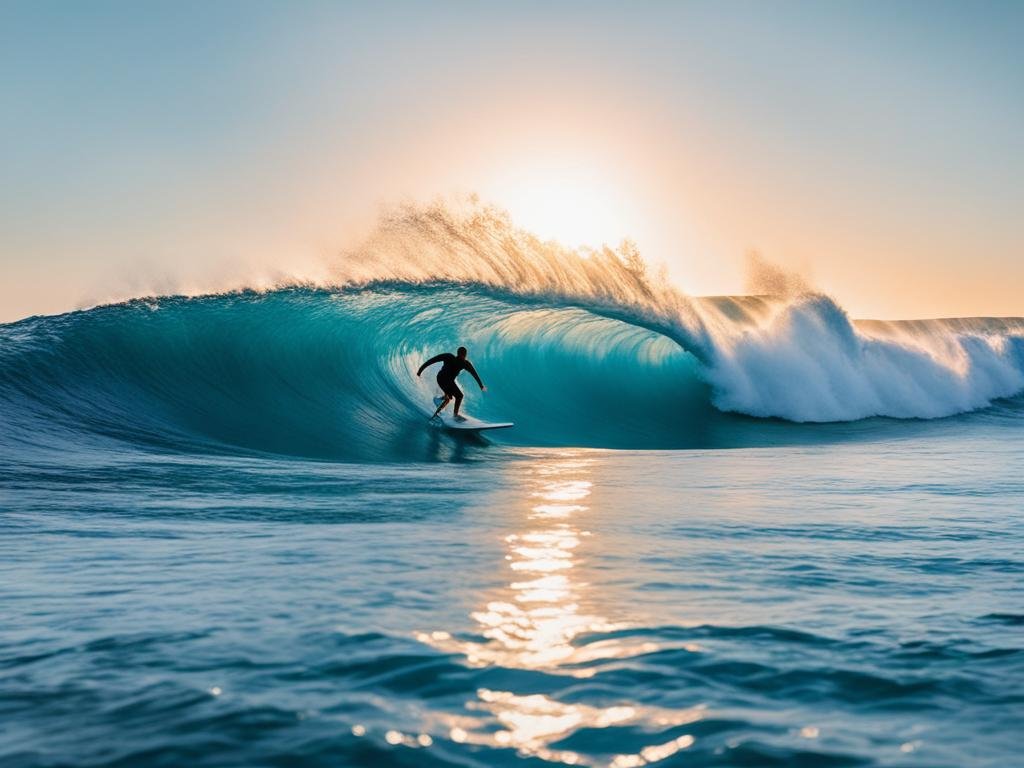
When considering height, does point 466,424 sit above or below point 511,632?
above

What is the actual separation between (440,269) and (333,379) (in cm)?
335

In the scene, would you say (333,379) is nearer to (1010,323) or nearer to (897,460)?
(897,460)

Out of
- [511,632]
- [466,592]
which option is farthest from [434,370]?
[511,632]

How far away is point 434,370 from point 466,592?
1454 cm

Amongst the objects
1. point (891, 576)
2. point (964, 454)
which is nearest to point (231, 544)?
point (891, 576)

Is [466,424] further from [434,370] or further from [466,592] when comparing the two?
[466,592]

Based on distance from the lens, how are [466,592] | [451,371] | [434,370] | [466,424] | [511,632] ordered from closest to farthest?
[511,632] < [466,592] < [451,371] < [466,424] < [434,370]

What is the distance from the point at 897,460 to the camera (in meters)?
10.9

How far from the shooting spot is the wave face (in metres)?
12.4

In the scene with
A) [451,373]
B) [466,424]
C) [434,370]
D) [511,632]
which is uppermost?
[434,370]

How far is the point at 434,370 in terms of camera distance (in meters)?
18.5

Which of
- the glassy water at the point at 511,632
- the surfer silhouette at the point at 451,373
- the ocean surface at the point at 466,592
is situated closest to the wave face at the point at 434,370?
the ocean surface at the point at 466,592

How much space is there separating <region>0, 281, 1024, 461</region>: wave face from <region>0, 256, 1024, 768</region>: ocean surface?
13 centimetres

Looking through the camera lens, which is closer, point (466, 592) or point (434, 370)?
point (466, 592)
